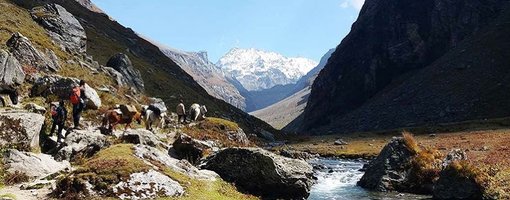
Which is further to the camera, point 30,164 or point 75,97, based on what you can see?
point 75,97

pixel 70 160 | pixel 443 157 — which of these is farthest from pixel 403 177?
pixel 70 160

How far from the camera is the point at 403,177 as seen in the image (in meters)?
38.0

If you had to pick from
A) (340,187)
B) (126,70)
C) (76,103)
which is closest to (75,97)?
(76,103)

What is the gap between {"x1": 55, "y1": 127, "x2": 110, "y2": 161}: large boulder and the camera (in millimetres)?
27234

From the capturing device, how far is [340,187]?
4047cm

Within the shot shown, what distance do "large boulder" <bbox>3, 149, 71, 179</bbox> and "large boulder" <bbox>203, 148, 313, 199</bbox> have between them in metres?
10.9

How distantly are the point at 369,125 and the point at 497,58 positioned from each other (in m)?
41.8

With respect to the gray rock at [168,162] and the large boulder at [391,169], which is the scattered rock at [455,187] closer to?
the large boulder at [391,169]

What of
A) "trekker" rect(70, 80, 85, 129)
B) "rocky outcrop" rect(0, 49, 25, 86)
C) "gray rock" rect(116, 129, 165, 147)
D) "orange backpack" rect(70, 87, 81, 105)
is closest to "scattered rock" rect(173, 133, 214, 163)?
"gray rock" rect(116, 129, 165, 147)

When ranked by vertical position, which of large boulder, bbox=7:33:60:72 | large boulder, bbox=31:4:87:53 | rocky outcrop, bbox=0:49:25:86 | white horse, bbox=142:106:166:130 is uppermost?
large boulder, bbox=31:4:87:53

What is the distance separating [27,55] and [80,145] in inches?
1107

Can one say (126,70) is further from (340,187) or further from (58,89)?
(340,187)

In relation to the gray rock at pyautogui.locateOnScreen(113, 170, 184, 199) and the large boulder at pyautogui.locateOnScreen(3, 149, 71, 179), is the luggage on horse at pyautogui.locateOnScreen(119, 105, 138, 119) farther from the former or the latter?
the gray rock at pyautogui.locateOnScreen(113, 170, 184, 199)

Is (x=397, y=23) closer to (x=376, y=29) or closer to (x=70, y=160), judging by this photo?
(x=376, y=29)
